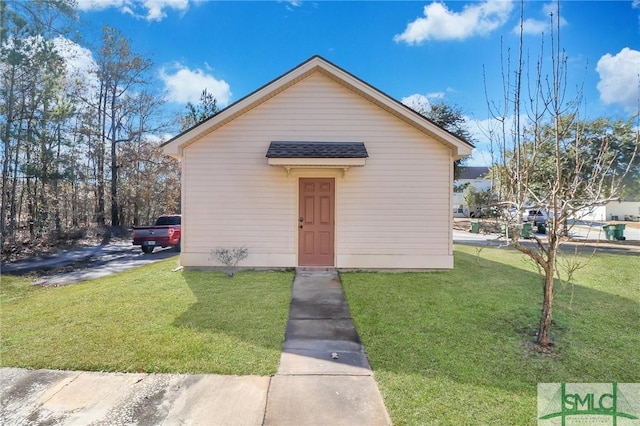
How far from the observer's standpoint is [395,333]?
4.42 metres

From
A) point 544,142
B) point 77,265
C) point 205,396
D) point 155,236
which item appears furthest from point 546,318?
point 77,265

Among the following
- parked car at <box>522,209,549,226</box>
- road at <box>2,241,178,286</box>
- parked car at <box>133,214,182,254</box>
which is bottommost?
road at <box>2,241,178,286</box>

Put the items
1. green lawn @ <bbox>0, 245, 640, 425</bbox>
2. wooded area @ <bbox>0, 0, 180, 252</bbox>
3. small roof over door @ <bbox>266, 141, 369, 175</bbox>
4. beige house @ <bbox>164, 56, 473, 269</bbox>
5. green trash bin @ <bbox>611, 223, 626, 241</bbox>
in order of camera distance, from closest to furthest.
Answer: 1. green lawn @ <bbox>0, 245, 640, 425</bbox>
2. small roof over door @ <bbox>266, 141, 369, 175</bbox>
3. beige house @ <bbox>164, 56, 473, 269</bbox>
4. wooded area @ <bbox>0, 0, 180, 252</bbox>
5. green trash bin @ <bbox>611, 223, 626, 241</bbox>

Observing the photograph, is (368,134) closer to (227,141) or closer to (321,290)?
(227,141)

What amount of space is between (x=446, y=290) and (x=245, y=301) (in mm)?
4378

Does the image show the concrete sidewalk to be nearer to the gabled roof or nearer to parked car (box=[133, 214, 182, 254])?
the gabled roof

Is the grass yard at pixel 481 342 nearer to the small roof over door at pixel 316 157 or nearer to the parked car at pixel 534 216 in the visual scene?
the parked car at pixel 534 216

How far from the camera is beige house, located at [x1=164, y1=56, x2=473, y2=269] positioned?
822 cm

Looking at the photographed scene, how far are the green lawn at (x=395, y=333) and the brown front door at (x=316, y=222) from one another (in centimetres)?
127

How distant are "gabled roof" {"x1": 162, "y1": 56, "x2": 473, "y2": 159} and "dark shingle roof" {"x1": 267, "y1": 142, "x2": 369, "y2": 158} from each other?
1.27 m

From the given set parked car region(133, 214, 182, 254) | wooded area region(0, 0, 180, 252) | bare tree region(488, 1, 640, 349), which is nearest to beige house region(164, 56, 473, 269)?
bare tree region(488, 1, 640, 349)

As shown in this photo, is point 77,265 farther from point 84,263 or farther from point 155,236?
point 155,236

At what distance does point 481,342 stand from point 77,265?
13.8 metres

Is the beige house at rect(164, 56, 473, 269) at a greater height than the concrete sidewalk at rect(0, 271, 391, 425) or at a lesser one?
greater
